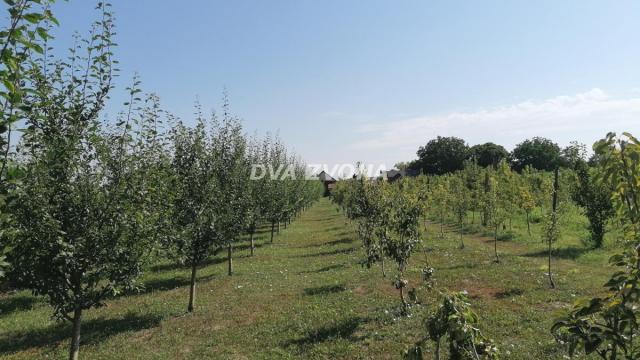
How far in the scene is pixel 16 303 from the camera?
19.6 meters

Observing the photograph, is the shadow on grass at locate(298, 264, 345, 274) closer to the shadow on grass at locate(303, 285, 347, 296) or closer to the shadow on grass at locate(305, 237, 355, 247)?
the shadow on grass at locate(303, 285, 347, 296)

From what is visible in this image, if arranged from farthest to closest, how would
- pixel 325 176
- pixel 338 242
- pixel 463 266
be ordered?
pixel 325 176 → pixel 338 242 → pixel 463 266

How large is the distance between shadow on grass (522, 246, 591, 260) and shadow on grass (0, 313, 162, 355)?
69.4 feet

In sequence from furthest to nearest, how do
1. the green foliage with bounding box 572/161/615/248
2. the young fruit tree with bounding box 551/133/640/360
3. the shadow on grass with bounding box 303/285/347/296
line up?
1. the green foliage with bounding box 572/161/615/248
2. the shadow on grass with bounding box 303/285/347/296
3. the young fruit tree with bounding box 551/133/640/360

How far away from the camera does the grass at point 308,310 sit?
1228 centimetres

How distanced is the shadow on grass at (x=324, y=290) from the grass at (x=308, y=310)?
0.05 meters

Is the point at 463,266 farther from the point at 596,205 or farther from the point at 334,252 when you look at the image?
the point at 596,205

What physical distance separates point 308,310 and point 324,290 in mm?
2702

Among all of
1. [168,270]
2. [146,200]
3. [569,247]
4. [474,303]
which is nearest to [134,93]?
[146,200]

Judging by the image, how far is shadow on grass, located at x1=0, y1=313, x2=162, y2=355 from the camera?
13.9m

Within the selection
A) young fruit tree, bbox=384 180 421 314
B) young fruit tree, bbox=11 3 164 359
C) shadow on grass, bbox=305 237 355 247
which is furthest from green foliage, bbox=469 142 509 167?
young fruit tree, bbox=11 3 164 359

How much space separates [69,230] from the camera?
9234mm

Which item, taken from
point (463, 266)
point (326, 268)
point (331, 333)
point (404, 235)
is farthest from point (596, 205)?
point (331, 333)

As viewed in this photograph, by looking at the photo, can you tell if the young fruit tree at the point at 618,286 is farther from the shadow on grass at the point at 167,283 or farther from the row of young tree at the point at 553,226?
the shadow on grass at the point at 167,283
